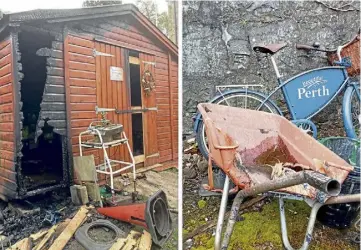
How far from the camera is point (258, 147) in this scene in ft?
4.53

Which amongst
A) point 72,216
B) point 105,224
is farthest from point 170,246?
point 72,216

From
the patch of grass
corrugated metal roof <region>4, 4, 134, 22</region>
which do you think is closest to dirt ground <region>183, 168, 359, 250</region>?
the patch of grass

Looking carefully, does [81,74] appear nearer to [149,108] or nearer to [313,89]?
[149,108]

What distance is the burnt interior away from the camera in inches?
44.0

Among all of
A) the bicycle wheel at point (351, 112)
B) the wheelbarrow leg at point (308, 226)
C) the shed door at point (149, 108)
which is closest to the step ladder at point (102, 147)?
the shed door at point (149, 108)

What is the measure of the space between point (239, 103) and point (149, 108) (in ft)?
1.26

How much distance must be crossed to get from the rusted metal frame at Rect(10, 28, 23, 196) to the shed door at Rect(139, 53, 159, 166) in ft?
1.35

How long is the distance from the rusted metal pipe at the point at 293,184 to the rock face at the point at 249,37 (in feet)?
1.27

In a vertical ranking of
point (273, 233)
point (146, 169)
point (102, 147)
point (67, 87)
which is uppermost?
point (67, 87)

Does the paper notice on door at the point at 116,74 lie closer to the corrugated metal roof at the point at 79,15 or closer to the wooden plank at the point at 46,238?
the corrugated metal roof at the point at 79,15


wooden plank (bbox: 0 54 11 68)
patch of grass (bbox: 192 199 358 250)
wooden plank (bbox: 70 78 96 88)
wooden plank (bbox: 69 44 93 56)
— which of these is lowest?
patch of grass (bbox: 192 199 358 250)

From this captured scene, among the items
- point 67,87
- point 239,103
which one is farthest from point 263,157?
point 67,87

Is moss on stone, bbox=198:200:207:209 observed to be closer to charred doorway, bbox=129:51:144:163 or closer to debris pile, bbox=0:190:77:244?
charred doorway, bbox=129:51:144:163

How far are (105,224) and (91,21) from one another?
0.70 meters
